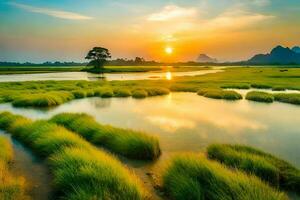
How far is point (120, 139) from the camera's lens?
14.4m

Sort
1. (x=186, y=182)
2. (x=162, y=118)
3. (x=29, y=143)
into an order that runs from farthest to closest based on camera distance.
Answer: (x=162, y=118), (x=29, y=143), (x=186, y=182)

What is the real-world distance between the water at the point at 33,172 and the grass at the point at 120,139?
11.3 feet

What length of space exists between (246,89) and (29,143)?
37.5 m

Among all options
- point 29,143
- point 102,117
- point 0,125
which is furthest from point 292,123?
point 0,125

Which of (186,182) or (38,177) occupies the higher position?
(186,182)

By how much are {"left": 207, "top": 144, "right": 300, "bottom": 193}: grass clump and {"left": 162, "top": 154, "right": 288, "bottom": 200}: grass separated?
1232mm

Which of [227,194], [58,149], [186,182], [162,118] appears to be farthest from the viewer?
[162,118]

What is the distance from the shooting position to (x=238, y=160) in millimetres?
11438

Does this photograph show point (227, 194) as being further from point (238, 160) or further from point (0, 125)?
point (0, 125)

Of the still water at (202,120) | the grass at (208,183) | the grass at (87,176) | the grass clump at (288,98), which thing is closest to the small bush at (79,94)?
the still water at (202,120)

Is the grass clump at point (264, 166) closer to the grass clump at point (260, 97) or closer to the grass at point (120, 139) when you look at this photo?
the grass at point (120, 139)

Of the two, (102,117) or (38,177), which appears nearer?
(38,177)

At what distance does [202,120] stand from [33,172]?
1409 cm

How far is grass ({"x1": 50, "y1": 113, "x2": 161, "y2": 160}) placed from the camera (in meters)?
13.3
